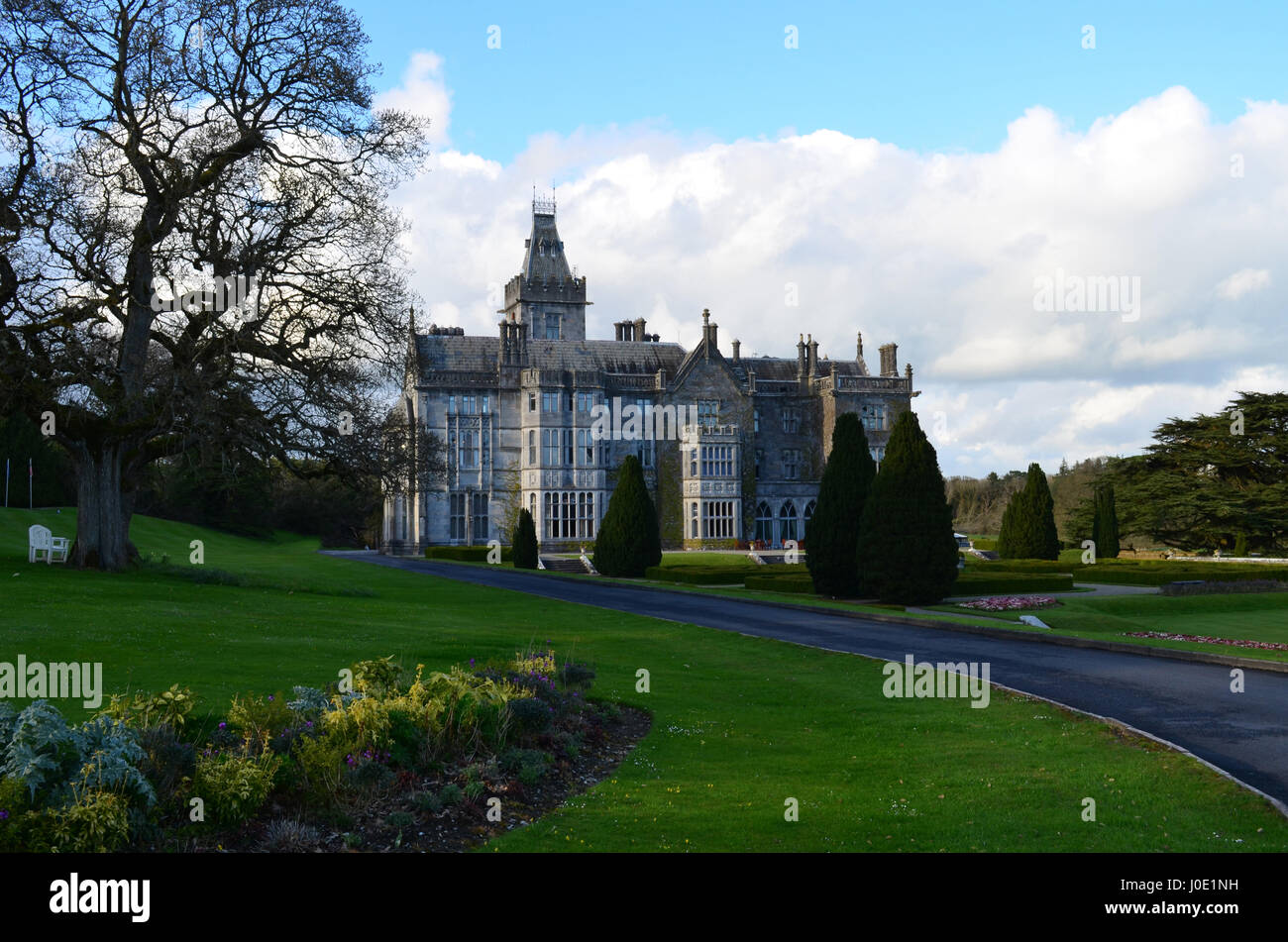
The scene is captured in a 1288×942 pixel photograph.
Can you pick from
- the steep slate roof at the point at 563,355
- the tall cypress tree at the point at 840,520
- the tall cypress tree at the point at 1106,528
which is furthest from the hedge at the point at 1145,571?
the steep slate roof at the point at 563,355

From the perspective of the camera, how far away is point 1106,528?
188 ft

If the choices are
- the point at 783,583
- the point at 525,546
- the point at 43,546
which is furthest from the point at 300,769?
the point at 525,546

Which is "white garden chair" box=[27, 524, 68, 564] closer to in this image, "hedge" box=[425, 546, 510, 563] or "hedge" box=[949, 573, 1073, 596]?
"hedge" box=[949, 573, 1073, 596]

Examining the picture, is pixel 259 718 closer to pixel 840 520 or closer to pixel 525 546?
pixel 840 520

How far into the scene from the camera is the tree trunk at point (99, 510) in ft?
94.8

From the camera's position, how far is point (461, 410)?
73125 millimetres

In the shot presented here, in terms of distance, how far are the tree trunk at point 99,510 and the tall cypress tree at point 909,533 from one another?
2095cm

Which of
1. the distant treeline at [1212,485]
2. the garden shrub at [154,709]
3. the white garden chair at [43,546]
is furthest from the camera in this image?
the distant treeline at [1212,485]

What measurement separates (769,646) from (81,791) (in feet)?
48.4

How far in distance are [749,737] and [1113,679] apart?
8040mm

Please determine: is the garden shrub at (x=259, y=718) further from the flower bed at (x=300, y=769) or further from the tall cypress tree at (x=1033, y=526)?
the tall cypress tree at (x=1033, y=526)

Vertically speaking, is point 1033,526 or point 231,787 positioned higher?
point 1033,526

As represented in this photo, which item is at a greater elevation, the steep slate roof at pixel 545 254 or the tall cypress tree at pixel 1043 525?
the steep slate roof at pixel 545 254

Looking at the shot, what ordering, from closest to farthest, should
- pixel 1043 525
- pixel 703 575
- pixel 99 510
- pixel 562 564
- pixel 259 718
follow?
pixel 259 718, pixel 99 510, pixel 703 575, pixel 1043 525, pixel 562 564
